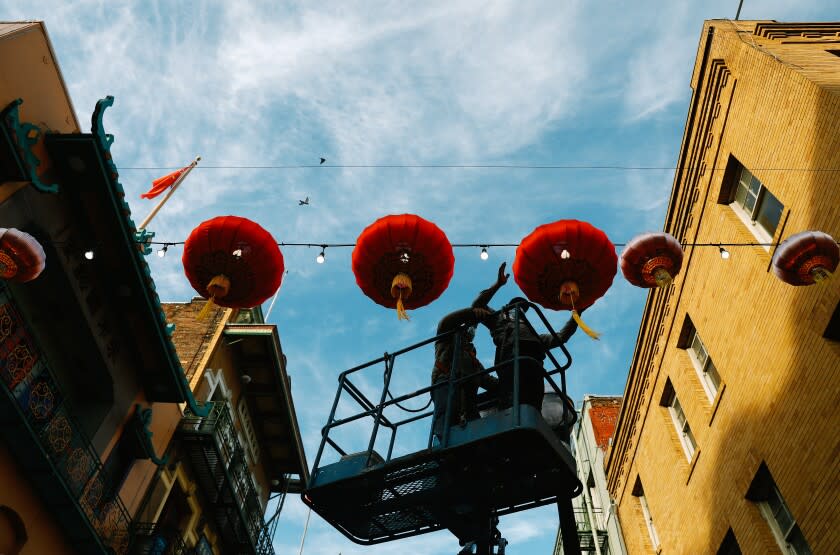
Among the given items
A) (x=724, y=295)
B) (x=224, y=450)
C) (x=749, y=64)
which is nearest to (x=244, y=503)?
(x=224, y=450)

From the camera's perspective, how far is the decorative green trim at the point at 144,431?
1338 cm

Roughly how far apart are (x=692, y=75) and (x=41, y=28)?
43.6 feet

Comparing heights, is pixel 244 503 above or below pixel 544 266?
above

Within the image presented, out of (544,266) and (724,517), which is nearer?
(544,266)

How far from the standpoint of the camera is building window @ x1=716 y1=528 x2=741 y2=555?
10852 mm

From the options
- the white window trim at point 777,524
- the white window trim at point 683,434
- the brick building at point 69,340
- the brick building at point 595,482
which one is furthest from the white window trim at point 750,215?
the brick building at point 69,340

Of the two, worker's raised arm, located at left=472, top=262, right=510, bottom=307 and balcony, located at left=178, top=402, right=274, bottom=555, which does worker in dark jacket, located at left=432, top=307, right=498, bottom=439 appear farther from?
balcony, located at left=178, top=402, right=274, bottom=555

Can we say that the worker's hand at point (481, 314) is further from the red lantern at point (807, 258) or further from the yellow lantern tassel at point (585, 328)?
the red lantern at point (807, 258)

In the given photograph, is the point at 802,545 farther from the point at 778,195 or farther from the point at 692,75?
the point at 692,75

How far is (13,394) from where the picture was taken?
32.6 ft

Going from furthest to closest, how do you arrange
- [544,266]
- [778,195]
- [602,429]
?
[602,429] < [778,195] < [544,266]

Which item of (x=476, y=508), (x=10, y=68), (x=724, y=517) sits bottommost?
(x=476, y=508)

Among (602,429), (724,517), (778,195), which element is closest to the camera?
(778,195)

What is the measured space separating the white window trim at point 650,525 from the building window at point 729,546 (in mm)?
3127
